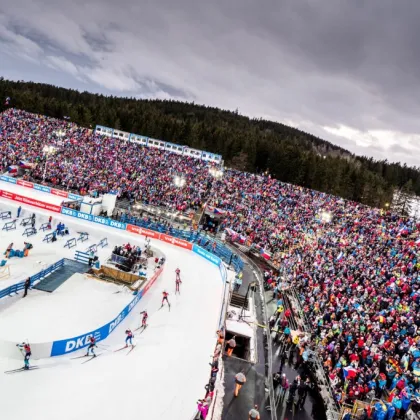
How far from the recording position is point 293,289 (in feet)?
84.5

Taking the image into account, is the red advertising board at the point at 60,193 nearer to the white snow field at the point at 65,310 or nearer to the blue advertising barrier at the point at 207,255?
the blue advertising barrier at the point at 207,255

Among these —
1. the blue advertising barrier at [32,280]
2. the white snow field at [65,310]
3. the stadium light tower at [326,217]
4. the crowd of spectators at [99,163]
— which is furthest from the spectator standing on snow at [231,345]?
the crowd of spectators at [99,163]

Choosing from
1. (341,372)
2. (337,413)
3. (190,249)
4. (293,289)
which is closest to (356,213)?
(293,289)

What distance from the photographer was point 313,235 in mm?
35750

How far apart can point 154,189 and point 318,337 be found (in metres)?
33.8

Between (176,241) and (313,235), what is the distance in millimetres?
15292

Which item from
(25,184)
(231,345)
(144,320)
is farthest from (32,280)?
(25,184)

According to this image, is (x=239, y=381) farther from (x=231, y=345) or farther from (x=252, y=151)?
(x=252, y=151)

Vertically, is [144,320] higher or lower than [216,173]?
lower

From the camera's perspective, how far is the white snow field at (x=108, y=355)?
12.1 metres

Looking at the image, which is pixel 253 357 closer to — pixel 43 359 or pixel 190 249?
pixel 43 359

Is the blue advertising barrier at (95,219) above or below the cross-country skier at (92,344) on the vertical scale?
above

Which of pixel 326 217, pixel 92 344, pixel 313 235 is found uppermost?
pixel 326 217

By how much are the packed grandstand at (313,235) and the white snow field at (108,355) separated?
22.9ft
